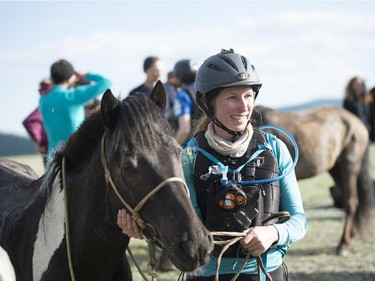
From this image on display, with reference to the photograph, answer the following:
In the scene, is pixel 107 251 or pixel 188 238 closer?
pixel 188 238

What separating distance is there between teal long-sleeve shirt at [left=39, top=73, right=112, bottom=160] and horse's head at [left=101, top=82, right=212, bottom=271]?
272 cm

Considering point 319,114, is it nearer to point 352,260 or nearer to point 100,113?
point 352,260

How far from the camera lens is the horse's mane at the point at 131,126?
8.27 ft

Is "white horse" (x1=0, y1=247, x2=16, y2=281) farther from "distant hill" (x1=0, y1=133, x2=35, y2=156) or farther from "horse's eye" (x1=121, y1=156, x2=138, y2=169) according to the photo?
"distant hill" (x1=0, y1=133, x2=35, y2=156)

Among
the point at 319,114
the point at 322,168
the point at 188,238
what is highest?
the point at 188,238

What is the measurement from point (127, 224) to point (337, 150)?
623cm

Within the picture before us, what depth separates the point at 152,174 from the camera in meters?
2.43

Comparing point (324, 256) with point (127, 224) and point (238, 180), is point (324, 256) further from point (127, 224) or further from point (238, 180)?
point (127, 224)

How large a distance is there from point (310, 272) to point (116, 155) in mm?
4598

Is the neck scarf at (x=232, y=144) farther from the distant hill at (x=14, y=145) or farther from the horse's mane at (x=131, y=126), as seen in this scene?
the distant hill at (x=14, y=145)

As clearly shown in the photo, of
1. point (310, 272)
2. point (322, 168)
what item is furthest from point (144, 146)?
point (322, 168)

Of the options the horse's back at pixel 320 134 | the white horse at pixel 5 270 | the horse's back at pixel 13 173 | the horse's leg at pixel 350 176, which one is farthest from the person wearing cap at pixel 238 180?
the horse's leg at pixel 350 176

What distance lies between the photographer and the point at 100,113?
2.72 meters

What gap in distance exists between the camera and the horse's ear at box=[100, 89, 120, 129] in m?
2.62
